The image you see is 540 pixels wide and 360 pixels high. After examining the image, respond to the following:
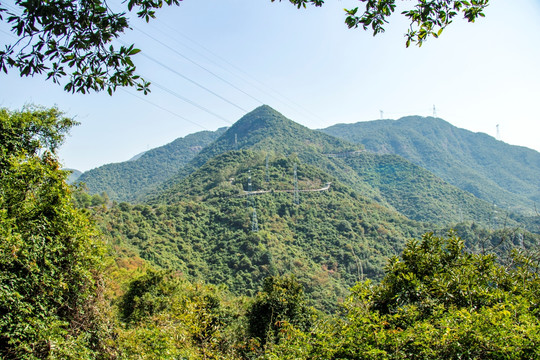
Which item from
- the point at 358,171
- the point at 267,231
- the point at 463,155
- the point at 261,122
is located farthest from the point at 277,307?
the point at 463,155

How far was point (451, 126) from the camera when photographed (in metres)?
180

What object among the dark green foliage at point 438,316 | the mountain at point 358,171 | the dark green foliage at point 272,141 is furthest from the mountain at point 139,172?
the dark green foliage at point 438,316

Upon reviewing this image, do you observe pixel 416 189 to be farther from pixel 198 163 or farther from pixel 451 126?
pixel 451 126

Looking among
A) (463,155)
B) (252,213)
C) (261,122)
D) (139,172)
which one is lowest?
(252,213)

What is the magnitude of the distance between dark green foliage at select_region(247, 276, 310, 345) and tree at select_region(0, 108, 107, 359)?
32.8ft

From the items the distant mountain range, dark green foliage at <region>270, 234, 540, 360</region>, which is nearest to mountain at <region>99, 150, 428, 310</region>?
the distant mountain range

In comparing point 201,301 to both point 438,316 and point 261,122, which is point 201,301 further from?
A: point 261,122

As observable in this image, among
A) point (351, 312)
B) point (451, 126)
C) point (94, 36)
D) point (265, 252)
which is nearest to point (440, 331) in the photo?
point (351, 312)

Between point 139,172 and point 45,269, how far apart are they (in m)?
149

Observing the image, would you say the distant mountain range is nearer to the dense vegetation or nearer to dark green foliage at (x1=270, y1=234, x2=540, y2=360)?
the dense vegetation

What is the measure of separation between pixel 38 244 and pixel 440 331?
244 inches

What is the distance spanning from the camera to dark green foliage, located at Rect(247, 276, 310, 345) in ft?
50.1

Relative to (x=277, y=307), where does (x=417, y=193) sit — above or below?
above

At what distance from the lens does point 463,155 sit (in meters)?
155
